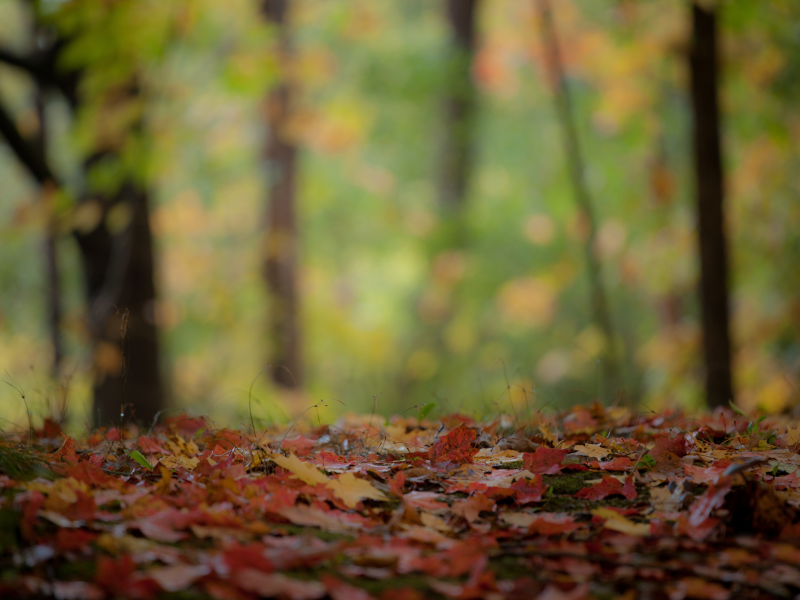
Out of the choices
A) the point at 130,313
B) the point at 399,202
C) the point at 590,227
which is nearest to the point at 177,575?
the point at 130,313

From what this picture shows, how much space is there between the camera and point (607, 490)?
1863mm

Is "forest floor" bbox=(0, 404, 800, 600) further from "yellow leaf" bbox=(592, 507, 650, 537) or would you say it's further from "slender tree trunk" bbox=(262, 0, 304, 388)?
"slender tree trunk" bbox=(262, 0, 304, 388)

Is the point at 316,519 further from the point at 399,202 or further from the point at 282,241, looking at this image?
the point at 399,202

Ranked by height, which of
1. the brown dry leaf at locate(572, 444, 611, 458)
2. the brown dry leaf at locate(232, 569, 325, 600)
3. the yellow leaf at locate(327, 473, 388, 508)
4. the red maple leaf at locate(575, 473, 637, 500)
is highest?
the brown dry leaf at locate(232, 569, 325, 600)

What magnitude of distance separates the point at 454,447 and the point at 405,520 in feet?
1.82

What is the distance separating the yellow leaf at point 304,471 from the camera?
5.99ft

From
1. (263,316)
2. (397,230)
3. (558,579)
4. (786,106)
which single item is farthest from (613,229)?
(558,579)

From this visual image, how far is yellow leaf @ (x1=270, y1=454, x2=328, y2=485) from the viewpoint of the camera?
183cm

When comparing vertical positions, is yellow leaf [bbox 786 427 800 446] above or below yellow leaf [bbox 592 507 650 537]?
below

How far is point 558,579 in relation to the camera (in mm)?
1388

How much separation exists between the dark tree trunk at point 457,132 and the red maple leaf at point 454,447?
8390 mm

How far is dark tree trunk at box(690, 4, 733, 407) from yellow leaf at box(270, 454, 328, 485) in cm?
394

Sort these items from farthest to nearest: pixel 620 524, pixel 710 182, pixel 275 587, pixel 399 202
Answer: pixel 399 202 < pixel 710 182 < pixel 620 524 < pixel 275 587

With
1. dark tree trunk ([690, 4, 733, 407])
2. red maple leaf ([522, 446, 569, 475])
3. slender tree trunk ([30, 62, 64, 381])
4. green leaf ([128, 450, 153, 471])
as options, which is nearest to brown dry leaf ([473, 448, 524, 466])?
red maple leaf ([522, 446, 569, 475])
